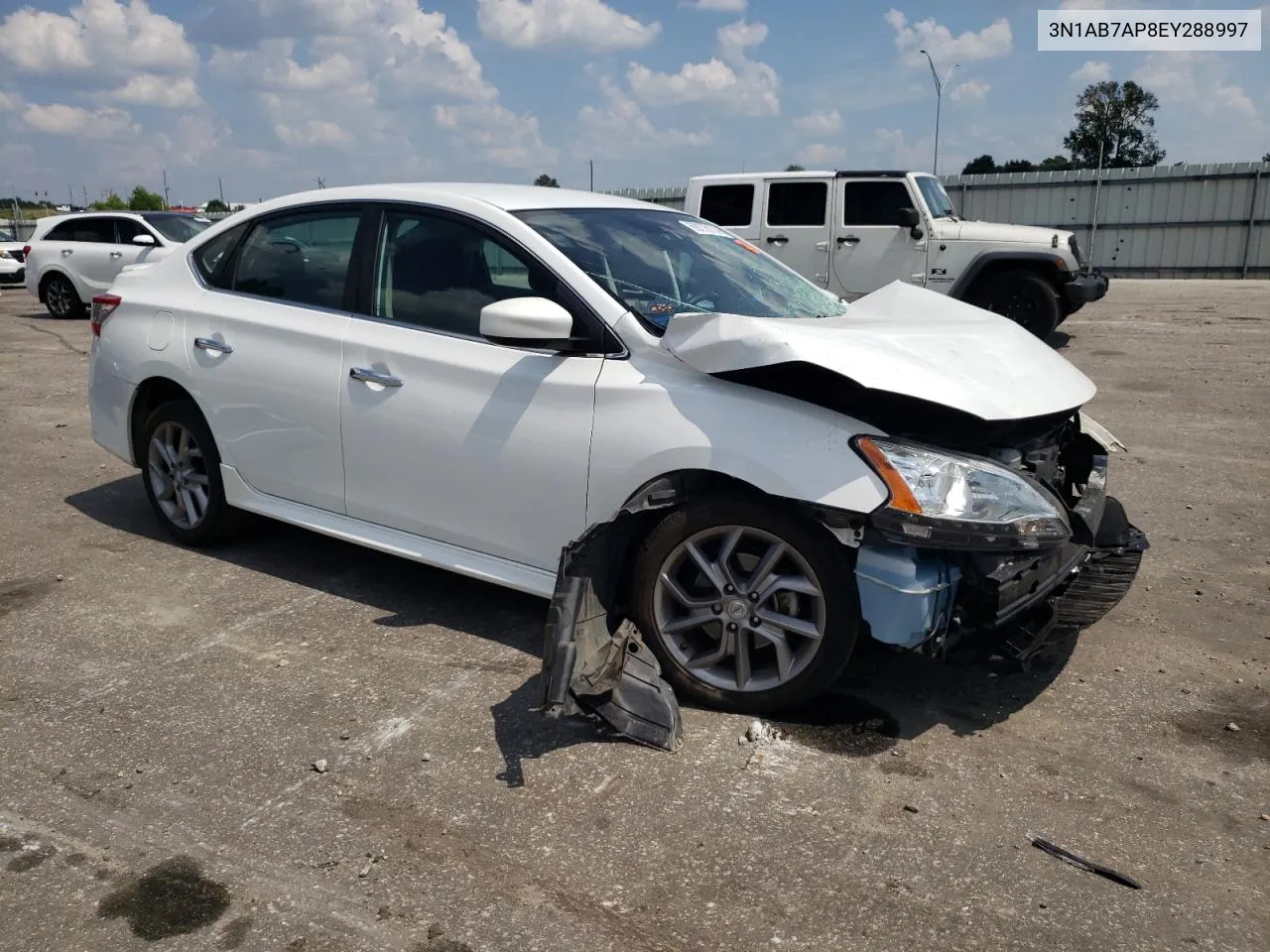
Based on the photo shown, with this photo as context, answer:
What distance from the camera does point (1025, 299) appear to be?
467 inches

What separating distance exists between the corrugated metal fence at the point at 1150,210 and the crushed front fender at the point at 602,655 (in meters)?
21.6

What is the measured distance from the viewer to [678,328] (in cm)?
350

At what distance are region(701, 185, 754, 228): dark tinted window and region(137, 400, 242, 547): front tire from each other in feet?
28.4

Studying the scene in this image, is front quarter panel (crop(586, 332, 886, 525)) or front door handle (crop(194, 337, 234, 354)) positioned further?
front door handle (crop(194, 337, 234, 354))

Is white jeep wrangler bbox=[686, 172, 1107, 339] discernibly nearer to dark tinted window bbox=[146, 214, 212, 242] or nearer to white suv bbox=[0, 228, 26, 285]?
dark tinted window bbox=[146, 214, 212, 242]

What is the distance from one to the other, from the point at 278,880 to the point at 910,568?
6.38ft

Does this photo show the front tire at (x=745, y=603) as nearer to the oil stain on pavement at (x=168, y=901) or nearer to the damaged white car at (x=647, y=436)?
the damaged white car at (x=647, y=436)

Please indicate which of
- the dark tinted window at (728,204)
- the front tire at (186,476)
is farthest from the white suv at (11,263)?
the front tire at (186,476)

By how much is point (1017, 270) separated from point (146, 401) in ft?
31.5

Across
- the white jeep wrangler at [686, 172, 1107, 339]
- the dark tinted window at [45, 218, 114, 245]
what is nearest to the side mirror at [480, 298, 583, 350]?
the white jeep wrangler at [686, 172, 1107, 339]

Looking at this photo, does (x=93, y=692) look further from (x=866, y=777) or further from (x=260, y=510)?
(x=866, y=777)

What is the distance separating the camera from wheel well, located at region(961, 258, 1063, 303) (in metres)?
11.7

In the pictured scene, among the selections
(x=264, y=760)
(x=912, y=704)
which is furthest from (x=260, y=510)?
(x=912, y=704)

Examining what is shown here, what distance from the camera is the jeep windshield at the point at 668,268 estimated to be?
12.7ft
